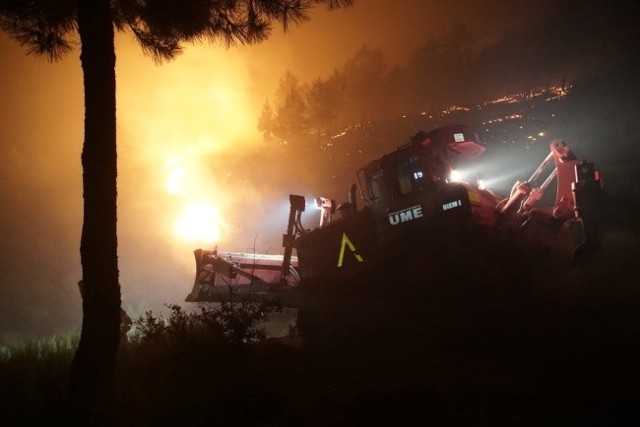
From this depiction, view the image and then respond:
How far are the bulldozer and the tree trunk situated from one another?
3.16 meters

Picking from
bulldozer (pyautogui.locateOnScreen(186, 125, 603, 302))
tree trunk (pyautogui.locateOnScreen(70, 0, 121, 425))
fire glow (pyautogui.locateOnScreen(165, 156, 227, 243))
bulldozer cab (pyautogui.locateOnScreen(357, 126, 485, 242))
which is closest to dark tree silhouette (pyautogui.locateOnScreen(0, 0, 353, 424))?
tree trunk (pyautogui.locateOnScreen(70, 0, 121, 425))

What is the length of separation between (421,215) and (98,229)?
7.04 metres

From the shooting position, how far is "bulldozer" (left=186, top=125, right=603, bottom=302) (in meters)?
8.27

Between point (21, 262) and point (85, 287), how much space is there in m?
28.8

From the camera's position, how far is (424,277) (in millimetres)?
8789

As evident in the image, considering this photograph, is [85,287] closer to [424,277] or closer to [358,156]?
[424,277]

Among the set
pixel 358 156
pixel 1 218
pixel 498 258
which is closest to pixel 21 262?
pixel 1 218

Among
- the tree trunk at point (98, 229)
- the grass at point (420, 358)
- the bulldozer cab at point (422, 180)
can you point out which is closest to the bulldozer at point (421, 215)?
the bulldozer cab at point (422, 180)

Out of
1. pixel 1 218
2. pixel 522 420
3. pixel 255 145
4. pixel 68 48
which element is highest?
pixel 255 145

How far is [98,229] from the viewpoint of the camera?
4332 mm

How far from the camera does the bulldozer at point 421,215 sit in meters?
8.27

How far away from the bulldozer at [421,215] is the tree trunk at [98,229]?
3160 millimetres

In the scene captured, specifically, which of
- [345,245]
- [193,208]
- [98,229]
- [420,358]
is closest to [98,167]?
[98,229]

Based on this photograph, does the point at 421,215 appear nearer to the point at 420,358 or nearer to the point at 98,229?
the point at 420,358
